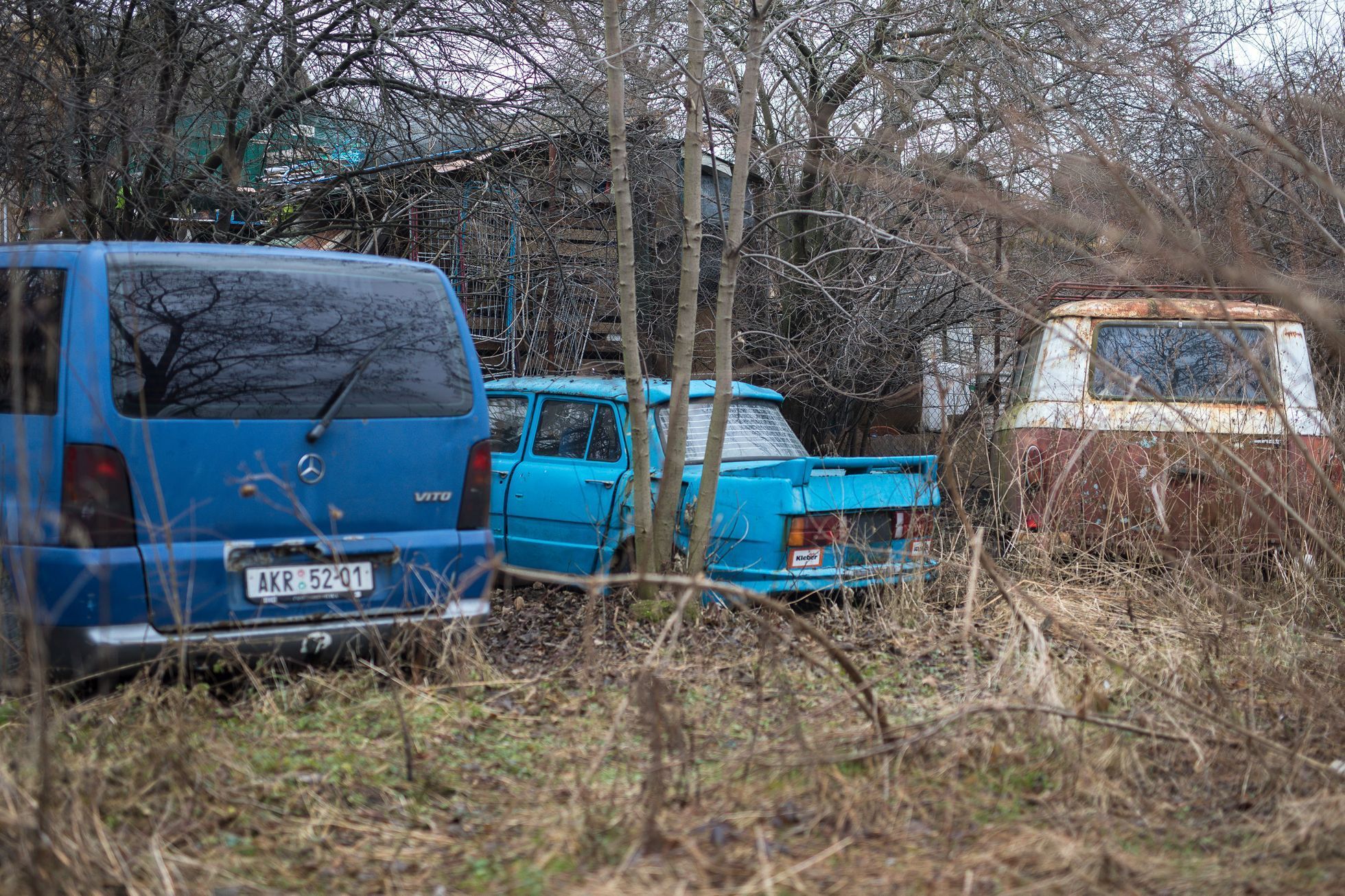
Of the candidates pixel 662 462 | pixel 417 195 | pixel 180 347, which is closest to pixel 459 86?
pixel 417 195

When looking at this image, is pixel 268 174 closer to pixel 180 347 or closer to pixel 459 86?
pixel 459 86

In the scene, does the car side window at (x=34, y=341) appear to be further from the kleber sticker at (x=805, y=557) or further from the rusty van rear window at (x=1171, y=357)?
the rusty van rear window at (x=1171, y=357)

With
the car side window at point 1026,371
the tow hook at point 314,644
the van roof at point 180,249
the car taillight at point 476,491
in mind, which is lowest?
the tow hook at point 314,644

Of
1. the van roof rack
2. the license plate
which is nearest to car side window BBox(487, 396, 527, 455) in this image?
the license plate

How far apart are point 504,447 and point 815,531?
7.67ft

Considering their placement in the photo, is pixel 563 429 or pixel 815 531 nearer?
pixel 815 531

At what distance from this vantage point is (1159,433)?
6.62 metres

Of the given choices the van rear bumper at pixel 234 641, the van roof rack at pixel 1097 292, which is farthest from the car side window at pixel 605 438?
the van roof rack at pixel 1097 292

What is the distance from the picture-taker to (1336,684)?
4266 millimetres

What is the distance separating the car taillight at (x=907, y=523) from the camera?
6.41m

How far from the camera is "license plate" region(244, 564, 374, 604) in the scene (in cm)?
417

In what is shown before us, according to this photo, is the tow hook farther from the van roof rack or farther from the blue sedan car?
the van roof rack

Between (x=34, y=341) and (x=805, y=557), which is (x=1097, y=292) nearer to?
(x=805, y=557)

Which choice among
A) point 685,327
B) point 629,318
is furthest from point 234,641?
point 685,327
